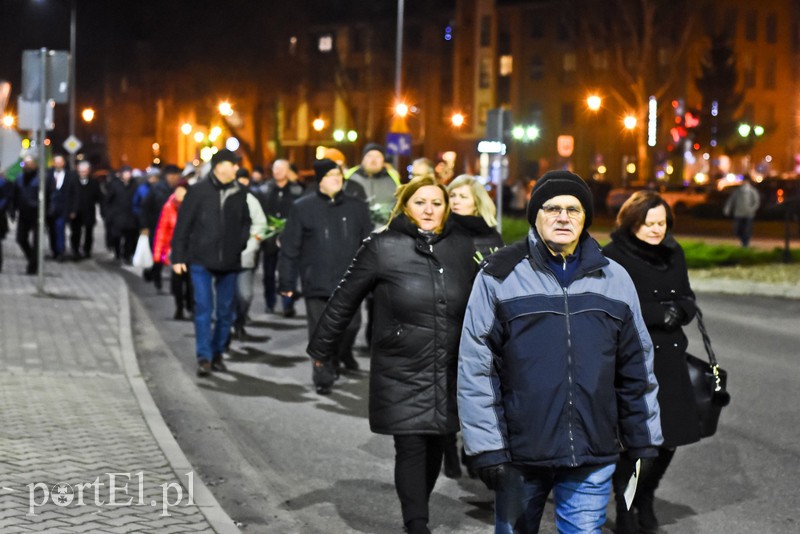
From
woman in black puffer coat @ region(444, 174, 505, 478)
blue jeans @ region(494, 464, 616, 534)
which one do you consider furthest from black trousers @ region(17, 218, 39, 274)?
blue jeans @ region(494, 464, 616, 534)

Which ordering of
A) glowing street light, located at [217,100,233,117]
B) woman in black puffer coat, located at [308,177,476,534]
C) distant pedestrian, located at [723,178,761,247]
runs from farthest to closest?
glowing street light, located at [217,100,233,117] → distant pedestrian, located at [723,178,761,247] → woman in black puffer coat, located at [308,177,476,534]

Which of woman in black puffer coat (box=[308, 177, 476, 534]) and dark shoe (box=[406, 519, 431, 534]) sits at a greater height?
woman in black puffer coat (box=[308, 177, 476, 534])

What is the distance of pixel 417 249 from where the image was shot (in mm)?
6355

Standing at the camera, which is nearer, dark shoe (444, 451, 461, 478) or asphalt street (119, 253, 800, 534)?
asphalt street (119, 253, 800, 534)

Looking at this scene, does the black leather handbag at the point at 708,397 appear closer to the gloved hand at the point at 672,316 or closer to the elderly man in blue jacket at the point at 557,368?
the gloved hand at the point at 672,316

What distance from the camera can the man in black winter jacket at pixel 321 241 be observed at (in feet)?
35.4

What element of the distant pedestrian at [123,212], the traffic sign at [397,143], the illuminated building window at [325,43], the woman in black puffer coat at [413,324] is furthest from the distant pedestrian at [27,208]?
the illuminated building window at [325,43]

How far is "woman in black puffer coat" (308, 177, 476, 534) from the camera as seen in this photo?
6.18m

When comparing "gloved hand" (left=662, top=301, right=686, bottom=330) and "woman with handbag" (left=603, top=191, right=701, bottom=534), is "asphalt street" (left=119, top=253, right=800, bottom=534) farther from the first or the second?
"gloved hand" (left=662, top=301, right=686, bottom=330)

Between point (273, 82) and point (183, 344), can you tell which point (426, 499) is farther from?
point (273, 82)

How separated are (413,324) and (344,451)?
2754mm

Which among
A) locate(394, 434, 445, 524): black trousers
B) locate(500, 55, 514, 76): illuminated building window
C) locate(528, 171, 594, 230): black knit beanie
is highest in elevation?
→ locate(500, 55, 514, 76): illuminated building window

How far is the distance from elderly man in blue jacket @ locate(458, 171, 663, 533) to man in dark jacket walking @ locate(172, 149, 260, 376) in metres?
7.13

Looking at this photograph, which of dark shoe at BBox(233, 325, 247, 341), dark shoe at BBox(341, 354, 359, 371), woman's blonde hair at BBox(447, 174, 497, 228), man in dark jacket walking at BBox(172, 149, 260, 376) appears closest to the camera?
woman's blonde hair at BBox(447, 174, 497, 228)
